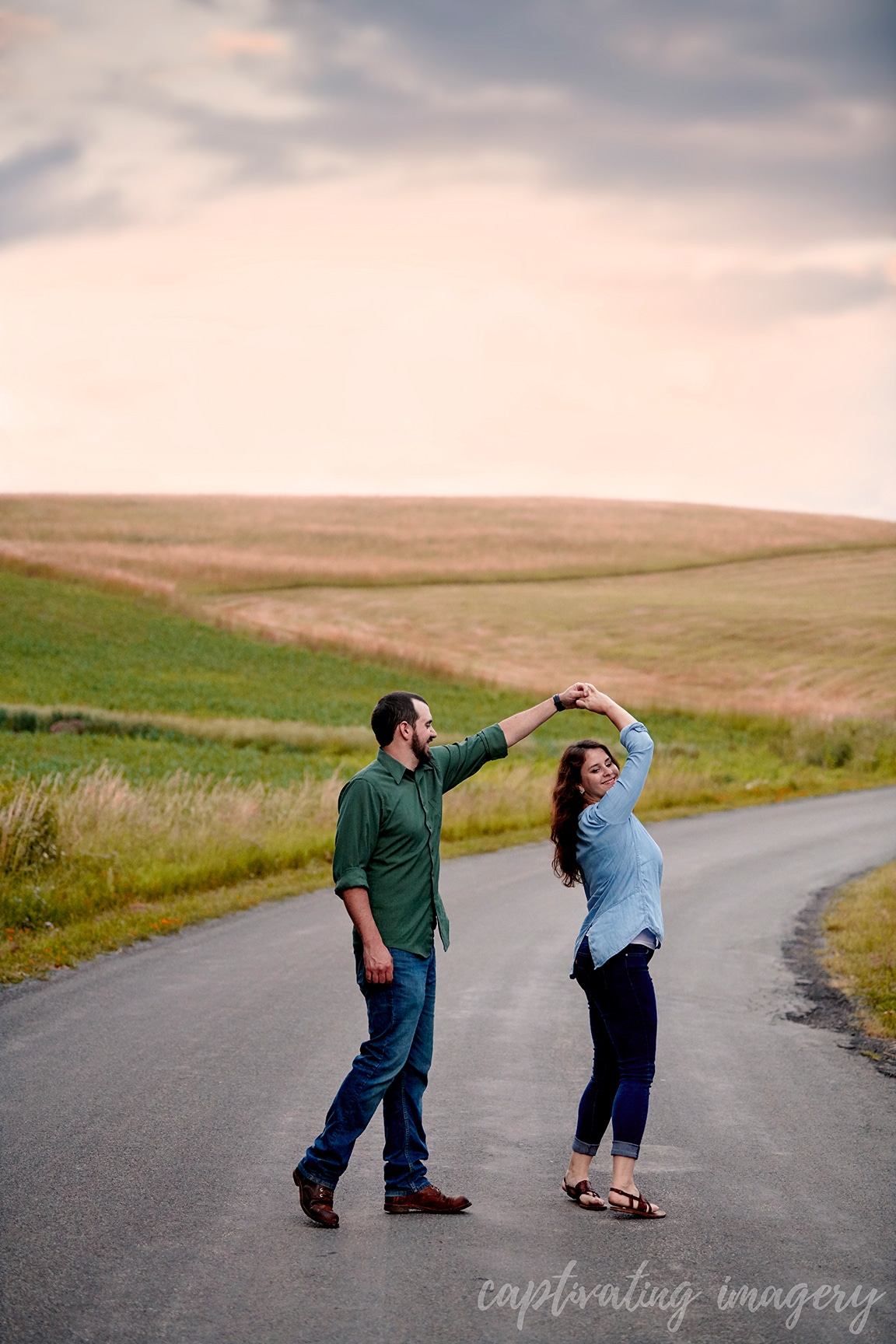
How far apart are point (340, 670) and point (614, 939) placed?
148 ft

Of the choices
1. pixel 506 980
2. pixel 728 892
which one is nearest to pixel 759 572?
pixel 728 892

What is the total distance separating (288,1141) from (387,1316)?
216 centimetres

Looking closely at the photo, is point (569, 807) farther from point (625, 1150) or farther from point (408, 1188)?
point (408, 1188)

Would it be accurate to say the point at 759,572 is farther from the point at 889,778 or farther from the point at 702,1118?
the point at 702,1118

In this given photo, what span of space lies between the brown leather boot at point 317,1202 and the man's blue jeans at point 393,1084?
3cm

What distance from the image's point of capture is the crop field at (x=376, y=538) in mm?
76750

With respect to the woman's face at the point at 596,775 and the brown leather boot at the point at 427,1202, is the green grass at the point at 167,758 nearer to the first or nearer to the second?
the woman's face at the point at 596,775

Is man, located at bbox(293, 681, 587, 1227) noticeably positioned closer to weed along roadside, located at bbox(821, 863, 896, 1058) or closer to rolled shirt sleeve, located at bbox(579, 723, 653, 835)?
rolled shirt sleeve, located at bbox(579, 723, 653, 835)

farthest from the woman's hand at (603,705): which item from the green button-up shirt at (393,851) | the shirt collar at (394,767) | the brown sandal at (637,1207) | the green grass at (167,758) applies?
the green grass at (167,758)

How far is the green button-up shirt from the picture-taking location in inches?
224

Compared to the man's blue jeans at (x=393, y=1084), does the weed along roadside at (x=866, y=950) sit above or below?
below

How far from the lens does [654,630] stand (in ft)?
203

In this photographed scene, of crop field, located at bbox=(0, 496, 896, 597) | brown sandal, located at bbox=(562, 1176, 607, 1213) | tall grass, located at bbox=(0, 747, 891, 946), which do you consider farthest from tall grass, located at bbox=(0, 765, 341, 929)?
crop field, located at bbox=(0, 496, 896, 597)

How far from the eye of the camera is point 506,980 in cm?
1118
